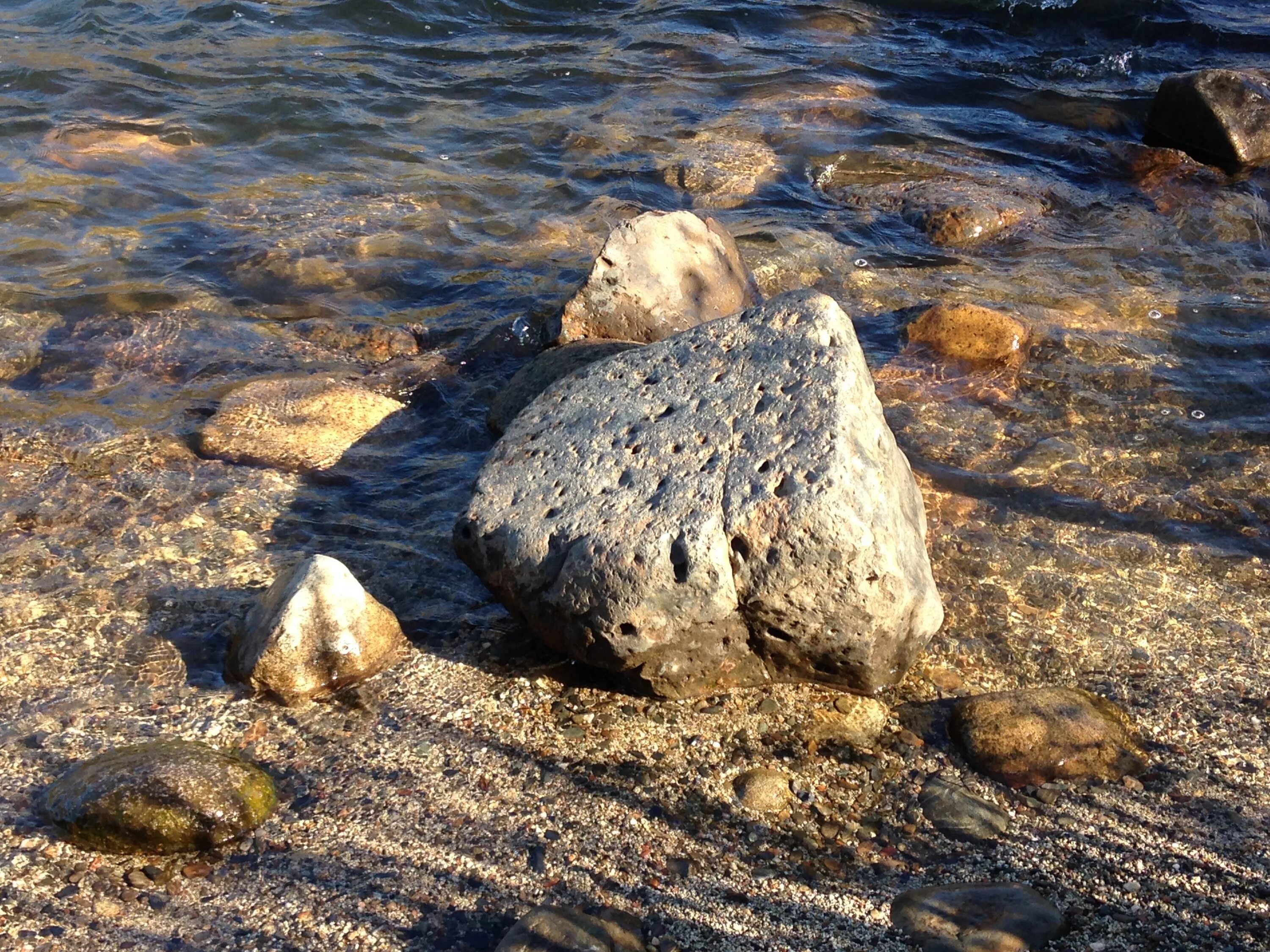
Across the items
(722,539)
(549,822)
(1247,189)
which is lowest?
(549,822)

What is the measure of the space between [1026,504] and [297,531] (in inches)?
120

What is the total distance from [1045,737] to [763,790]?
0.91 metres

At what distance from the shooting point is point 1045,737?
3623mm

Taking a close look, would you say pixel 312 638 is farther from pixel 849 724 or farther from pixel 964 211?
pixel 964 211

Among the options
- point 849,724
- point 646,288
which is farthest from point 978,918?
point 646,288

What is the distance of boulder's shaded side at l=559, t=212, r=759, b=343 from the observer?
5695mm

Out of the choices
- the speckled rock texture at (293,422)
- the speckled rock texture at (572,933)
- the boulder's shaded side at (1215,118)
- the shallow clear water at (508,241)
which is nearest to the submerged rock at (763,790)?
the speckled rock texture at (572,933)

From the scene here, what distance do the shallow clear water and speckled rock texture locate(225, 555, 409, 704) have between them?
0.30 m

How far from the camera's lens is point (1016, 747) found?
11.8 feet

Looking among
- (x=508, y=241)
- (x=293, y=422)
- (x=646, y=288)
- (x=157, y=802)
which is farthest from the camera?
(x=508, y=241)

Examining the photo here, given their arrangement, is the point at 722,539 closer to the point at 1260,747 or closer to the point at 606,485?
the point at 606,485

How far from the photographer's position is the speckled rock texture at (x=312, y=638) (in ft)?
12.5

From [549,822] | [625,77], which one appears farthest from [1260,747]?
[625,77]

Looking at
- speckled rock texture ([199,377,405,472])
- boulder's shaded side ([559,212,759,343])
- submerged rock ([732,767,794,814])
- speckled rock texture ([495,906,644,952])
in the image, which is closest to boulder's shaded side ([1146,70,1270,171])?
boulder's shaded side ([559,212,759,343])
